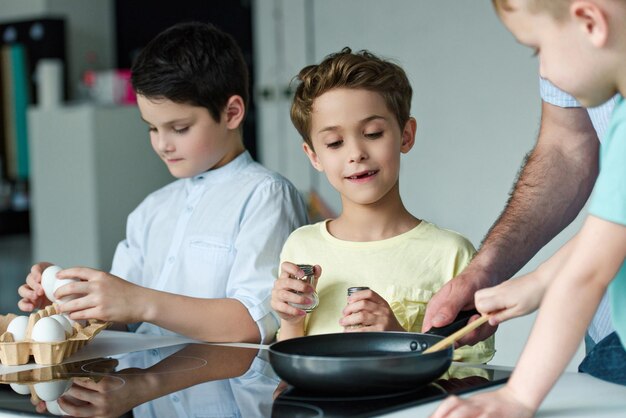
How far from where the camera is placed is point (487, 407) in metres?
0.90

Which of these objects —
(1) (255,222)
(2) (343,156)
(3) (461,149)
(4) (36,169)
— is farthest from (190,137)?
(4) (36,169)

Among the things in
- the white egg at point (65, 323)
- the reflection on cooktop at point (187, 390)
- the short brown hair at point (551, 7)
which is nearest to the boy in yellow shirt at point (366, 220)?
the reflection on cooktop at point (187, 390)

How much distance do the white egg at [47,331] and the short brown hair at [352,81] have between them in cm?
56

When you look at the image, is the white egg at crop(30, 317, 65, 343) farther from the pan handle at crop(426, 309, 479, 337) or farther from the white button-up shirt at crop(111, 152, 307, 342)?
the pan handle at crop(426, 309, 479, 337)

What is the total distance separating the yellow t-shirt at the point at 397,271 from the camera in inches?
60.0

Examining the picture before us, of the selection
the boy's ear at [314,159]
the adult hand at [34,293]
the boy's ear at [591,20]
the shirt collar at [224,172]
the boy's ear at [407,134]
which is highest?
the boy's ear at [591,20]

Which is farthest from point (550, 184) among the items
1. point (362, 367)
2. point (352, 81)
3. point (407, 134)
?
point (362, 367)

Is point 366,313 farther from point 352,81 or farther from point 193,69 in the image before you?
point 193,69

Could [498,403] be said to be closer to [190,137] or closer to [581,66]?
[581,66]

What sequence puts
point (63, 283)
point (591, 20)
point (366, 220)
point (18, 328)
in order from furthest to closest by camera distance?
point (366, 220) → point (63, 283) → point (18, 328) → point (591, 20)

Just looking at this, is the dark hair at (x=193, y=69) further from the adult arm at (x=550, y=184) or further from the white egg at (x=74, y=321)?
the adult arm at (x=550, y=184)

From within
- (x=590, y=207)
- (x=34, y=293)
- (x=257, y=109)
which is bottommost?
(x=257, y=109)

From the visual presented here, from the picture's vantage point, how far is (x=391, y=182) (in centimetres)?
160

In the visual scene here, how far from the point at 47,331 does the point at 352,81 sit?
641 mm
